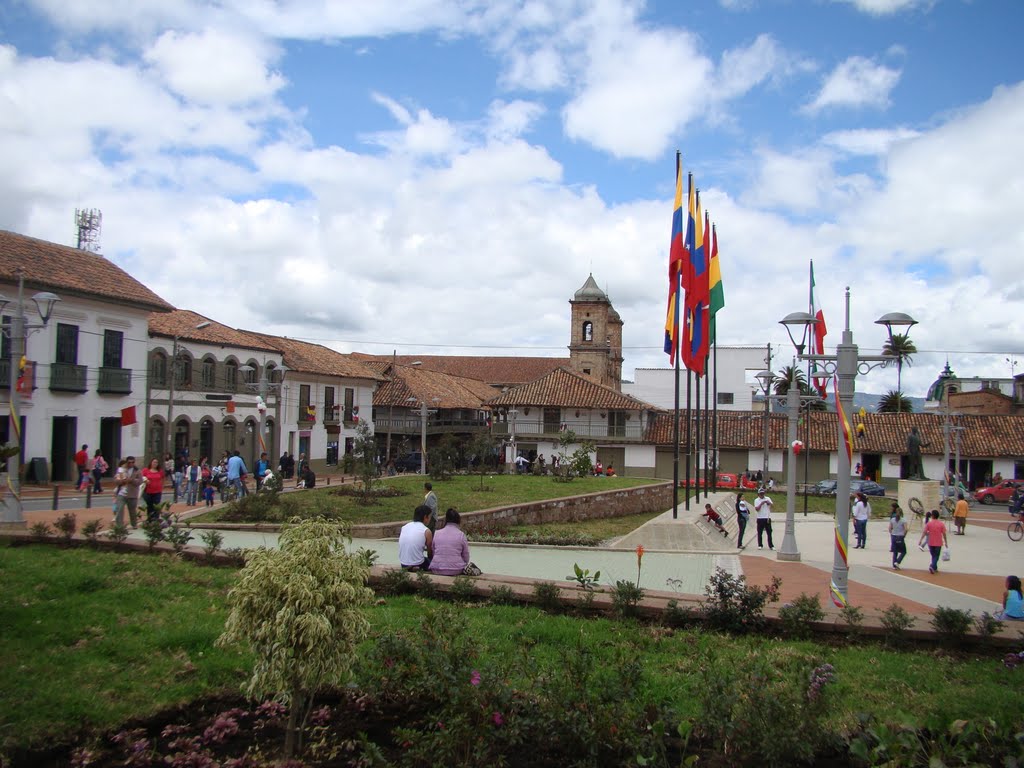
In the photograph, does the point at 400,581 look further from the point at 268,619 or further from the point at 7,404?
the point at 7,404

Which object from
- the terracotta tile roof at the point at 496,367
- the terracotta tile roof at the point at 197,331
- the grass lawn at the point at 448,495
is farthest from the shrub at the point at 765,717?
the terracotta tile roof at the point at 496,367

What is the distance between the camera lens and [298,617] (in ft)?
12.8

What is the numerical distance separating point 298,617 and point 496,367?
6579 cm

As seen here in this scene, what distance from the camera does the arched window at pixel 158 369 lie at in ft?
95.6

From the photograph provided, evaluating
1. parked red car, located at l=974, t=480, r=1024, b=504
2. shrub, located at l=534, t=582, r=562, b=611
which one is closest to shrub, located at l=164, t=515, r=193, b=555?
shrub, located at l=534, t=582, r=562, b=611

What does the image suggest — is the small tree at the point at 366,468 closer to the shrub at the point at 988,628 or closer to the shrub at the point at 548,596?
the shrub at the point at 548,596

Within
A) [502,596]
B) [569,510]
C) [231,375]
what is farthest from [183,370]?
[502,596]

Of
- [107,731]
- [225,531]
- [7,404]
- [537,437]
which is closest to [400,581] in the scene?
[107,731]

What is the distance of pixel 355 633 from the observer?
418 centimetres

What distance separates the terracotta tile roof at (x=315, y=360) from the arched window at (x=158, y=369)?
24.7 ft

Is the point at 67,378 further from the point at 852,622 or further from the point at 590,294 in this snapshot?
the point at 590,294

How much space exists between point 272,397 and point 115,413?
29.4 ft

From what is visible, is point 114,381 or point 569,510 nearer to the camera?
point 569,510

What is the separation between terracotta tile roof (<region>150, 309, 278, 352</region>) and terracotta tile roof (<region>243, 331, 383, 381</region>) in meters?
1.16
